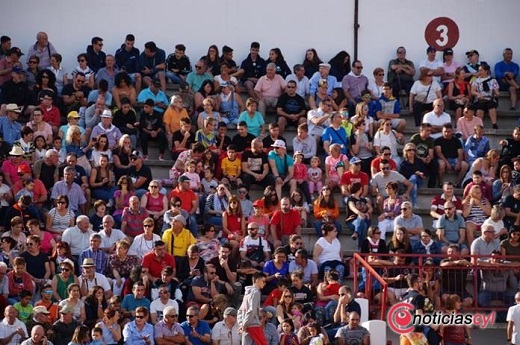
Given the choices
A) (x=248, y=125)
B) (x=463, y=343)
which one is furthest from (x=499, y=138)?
(x=463, y=343)

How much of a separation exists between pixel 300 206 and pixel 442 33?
20.8ft

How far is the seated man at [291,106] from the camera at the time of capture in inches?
1152

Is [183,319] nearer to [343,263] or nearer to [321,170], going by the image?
[343,263]

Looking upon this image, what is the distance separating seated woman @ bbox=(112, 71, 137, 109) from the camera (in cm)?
2920

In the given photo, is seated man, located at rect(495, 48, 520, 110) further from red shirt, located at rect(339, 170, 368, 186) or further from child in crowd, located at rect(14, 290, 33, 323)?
child in crowd, located at rect(14, 290, 33, 323)

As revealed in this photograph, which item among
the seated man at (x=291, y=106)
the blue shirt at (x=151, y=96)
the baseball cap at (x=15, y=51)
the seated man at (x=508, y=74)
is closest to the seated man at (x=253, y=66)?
the seated man at (x=291, y=106)

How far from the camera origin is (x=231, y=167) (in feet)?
89.9

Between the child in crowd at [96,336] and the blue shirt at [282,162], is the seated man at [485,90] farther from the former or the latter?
the child in crowd at [96,336]

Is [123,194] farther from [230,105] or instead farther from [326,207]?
[230,105]

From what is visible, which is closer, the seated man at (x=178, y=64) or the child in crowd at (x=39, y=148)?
the child in crowd at (x=39, y=148)

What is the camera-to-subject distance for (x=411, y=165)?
27.8 m

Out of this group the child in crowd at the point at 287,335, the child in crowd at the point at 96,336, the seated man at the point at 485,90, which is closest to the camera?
the child in crowd at the point at 96,336

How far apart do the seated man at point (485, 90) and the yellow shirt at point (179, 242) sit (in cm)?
701

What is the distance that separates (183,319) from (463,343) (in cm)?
395
